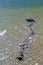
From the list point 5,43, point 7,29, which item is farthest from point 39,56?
point 7,29

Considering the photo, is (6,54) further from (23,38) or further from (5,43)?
(23,38)

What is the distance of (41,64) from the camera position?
480 cm

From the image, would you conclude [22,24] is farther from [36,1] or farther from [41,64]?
[36,1]

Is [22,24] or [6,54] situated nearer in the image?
[6,54]

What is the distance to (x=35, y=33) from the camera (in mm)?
7031

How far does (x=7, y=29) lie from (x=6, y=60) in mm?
2666

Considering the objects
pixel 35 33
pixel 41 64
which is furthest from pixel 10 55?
pixel 35 33

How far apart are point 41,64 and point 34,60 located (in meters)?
0.31

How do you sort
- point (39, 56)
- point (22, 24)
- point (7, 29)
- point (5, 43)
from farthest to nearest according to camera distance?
point (22, 24) → point (7, 29) → point (5, 43) → point (39, 56)

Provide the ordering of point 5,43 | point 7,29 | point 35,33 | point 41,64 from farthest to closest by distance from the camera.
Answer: point 7,29 < point 35,33 < point 5,43 < point 41,64

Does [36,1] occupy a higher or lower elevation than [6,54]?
lower

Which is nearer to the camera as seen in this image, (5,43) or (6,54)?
(6,54)

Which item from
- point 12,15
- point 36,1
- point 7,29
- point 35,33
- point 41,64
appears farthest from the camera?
point 36,1

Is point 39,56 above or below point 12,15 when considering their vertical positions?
above
